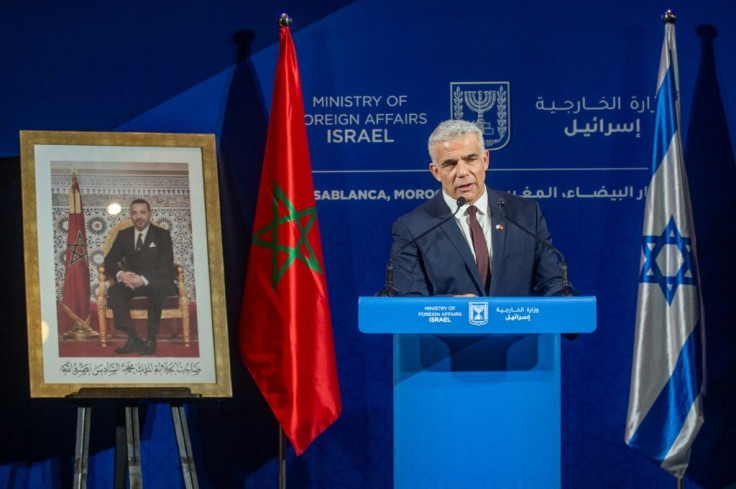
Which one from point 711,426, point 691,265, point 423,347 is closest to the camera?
point 423,347

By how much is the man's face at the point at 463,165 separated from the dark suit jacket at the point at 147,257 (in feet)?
4.31

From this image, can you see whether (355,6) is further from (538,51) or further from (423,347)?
(423,347)

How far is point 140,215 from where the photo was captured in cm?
380

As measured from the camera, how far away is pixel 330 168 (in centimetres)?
413

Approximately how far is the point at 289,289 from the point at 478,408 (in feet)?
4.18

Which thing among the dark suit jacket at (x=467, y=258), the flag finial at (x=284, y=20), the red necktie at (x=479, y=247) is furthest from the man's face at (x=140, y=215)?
the red necktie at (x=479, y=247)

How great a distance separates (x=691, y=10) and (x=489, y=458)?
2.58 meters

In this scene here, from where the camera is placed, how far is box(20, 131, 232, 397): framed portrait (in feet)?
12.2

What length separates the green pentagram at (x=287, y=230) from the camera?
3752mm

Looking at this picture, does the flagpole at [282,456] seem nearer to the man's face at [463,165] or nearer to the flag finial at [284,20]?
the flag finial at [284,20]

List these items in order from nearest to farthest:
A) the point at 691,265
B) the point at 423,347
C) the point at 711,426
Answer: the point at 423,347, the point at 691,265, the point at 711,426

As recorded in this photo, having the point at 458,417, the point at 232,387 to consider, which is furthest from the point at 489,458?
the point at 232,387

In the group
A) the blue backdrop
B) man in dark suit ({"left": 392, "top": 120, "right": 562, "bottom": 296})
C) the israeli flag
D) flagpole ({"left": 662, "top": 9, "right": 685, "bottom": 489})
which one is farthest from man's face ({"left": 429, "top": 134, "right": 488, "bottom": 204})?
flagpole ({"left": 662, "top": 9, "right": 685, "bottom": 489})

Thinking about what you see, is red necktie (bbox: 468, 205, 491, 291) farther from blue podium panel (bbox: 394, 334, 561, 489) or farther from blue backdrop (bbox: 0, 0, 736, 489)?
blue podium panel (bbox: 394, 334, 561, 489)
